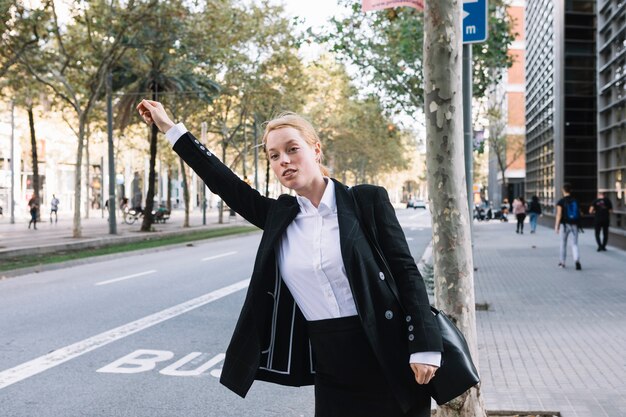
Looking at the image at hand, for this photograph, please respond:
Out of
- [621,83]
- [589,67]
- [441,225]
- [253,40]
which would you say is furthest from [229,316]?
[253,40]

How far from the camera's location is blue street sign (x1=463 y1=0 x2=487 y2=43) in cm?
818

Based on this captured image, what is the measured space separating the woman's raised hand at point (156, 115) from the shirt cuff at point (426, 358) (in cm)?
135

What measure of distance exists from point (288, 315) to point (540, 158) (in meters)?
36.9

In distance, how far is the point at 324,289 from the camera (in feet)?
8.08

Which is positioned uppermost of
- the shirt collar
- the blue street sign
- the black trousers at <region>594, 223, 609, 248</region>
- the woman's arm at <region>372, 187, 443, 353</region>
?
the blue street sign

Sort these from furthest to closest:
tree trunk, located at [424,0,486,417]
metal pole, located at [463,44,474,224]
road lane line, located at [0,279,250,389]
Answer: metal pole, located at [463,44,474,224] < road lane line, located at [0,279,250,389] < tree trunk, located at [424,0,486,417]

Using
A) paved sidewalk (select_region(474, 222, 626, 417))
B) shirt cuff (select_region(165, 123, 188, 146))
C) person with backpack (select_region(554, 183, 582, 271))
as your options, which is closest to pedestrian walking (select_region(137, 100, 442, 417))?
shirt cuff (select_region(165, 123, 188, 146))

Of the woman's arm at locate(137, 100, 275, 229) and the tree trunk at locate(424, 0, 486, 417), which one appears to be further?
the tree trunk at locate(424, 0, 486, 417)

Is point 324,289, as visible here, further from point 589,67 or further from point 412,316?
point 589,67

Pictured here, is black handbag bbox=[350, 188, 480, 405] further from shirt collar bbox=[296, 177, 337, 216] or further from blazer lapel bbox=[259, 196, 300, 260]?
blazer lapel bbox=[259, 196, 300, 260]

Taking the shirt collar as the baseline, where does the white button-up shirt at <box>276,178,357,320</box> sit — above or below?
below

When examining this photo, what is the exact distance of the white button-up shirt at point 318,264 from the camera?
2.46m

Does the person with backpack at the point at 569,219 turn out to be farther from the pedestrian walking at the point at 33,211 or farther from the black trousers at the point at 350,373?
the pedestrian walking at the point at 33,211

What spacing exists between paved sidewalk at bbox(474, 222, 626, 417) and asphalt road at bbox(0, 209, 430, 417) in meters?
1.75
